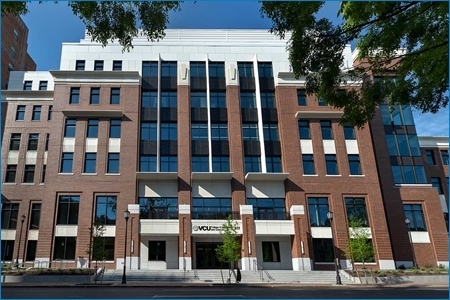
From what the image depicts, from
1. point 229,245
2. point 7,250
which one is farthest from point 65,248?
point 229,245

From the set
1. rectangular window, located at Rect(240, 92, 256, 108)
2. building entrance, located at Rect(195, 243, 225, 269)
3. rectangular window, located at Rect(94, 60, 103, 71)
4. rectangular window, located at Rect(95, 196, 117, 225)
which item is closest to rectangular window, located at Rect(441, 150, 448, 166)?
rectangular window, located at Rect(240, 92, 256, 108)

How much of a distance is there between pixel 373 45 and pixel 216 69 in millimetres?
31526

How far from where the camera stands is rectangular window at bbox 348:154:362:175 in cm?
3684

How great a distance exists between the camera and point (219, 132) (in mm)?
38062

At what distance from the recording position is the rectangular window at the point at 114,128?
3681cm

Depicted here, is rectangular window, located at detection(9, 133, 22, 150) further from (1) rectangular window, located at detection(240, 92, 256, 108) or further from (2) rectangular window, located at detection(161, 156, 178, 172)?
(1) rectangular window, located at detection(240, 92, 256, 108)

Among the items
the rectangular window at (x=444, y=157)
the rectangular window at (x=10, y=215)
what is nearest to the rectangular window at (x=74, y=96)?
the rectangular window at (x=10, y=215)

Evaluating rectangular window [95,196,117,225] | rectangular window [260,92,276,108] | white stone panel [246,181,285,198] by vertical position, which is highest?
rectangular window [260,92,276,108]

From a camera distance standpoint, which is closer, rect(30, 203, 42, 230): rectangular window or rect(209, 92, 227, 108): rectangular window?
rect(30, 203, 42, 230): rectangular window

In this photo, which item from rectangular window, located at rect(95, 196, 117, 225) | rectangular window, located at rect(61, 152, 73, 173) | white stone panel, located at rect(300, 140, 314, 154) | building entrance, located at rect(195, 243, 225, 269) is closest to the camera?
rectangular window, located at rect(95, 196, 117, 225)

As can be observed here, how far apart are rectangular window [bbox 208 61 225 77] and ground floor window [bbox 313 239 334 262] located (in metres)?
19.9

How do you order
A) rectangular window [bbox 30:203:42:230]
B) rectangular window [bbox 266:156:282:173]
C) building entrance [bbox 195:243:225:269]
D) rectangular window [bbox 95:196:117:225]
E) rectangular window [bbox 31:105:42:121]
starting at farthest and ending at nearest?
1. rectangular window [bbox 31:105:42:121]
2. rectangular window [bbox 30:203:42:230]
3. rectangular window [bbox 266:156:282:173]
4. building entrance [bbox 195:243:225:269]
5. rectangular window [bbox 95:196:117:225]

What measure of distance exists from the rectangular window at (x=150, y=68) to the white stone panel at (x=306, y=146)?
1707 cm

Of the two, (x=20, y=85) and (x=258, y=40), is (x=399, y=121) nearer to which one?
(x=258, y=40)
